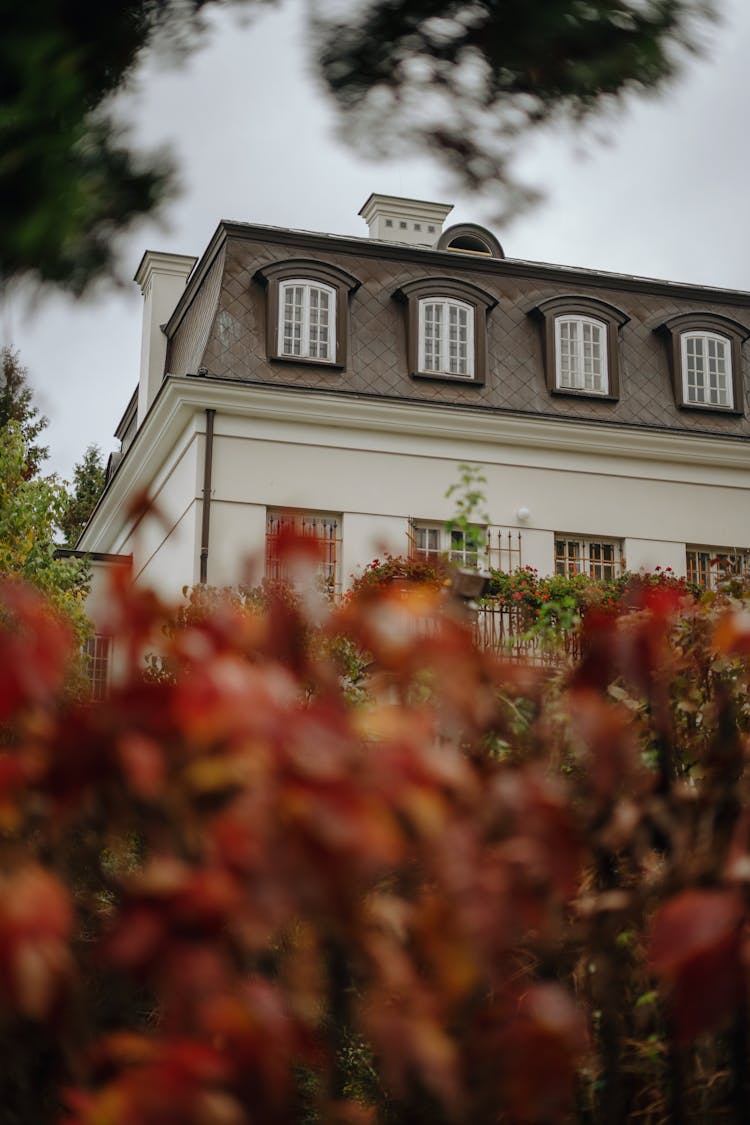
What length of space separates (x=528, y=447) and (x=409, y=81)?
17.7 m

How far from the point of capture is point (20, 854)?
147 cm

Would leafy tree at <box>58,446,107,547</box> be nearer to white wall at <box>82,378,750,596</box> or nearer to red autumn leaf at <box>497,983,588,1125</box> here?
white wall at <box>82,378,750,596</box>

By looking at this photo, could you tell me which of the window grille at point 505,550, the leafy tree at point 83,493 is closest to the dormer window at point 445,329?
the window grille at point 505,550

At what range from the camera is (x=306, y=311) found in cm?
1955

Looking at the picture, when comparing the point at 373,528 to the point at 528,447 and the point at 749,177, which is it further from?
the point at 749,177

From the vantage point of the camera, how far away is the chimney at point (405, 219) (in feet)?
74.0

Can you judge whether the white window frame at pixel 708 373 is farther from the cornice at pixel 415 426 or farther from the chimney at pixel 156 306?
the chimney at pixel 156 306

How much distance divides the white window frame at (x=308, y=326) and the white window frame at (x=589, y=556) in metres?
4.69

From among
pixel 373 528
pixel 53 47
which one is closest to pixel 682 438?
pixel 373 528

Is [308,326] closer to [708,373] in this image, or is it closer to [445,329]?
[445,329]

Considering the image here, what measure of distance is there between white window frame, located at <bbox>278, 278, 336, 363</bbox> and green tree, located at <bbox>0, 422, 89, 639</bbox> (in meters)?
4.16

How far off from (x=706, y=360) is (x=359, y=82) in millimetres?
19850

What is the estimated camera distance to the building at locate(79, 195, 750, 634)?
18.9 meters

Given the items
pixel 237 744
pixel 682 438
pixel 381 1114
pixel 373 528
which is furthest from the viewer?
pixel 682 438
